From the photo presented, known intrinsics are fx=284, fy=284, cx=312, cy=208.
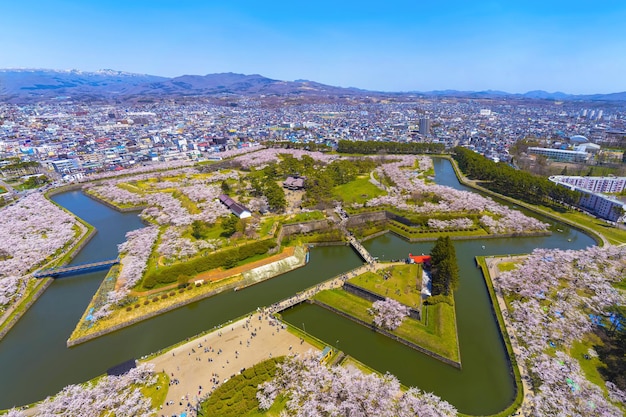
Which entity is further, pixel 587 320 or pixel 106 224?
pixel 106 224

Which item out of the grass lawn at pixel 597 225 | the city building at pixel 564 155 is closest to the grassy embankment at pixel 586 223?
the grass lawn at pixel 597 225

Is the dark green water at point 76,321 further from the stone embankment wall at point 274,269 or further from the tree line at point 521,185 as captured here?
the tree line at point 521,185

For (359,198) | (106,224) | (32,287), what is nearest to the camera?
(32,287)

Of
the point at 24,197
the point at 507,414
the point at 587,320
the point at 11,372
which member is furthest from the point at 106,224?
the point at 587,320

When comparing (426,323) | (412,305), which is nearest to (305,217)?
(412,305)

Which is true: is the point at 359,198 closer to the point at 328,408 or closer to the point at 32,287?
the point at 328,408
